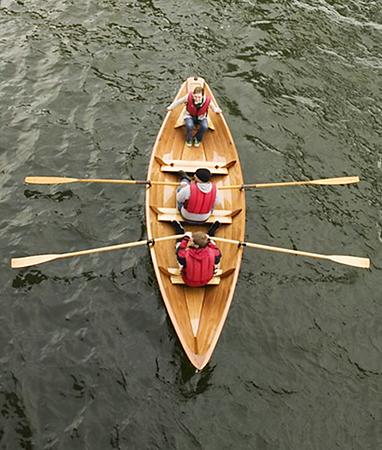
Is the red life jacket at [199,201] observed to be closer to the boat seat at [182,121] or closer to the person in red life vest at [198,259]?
the person in red life vest at [198,259]

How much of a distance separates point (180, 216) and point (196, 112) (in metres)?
2.98

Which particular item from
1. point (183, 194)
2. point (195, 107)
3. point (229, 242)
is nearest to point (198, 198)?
point (183, 194)

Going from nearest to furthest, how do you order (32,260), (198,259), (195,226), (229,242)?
1. (198,259)
2. (32,260)
3. (229,242)
4. (195,226)

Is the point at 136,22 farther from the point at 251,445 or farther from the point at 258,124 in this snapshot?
the point at 251,445

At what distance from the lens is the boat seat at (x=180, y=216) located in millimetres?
10859

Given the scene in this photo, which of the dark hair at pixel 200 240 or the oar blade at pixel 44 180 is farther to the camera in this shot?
the oar blade at pixel 44 180

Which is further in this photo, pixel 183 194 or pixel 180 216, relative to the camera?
pixel 180 216

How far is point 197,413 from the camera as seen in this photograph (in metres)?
9.00

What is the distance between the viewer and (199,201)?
10.3m

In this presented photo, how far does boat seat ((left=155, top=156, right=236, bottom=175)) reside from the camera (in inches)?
468

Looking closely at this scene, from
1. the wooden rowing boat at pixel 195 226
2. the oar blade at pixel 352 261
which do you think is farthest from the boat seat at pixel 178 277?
the oar blade at pixel 352 261

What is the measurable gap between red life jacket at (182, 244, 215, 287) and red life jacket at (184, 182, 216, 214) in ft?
3.49

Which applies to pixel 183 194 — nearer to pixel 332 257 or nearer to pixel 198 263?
pixel 198 263

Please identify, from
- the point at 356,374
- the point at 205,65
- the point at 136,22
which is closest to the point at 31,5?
the point at 136,22
